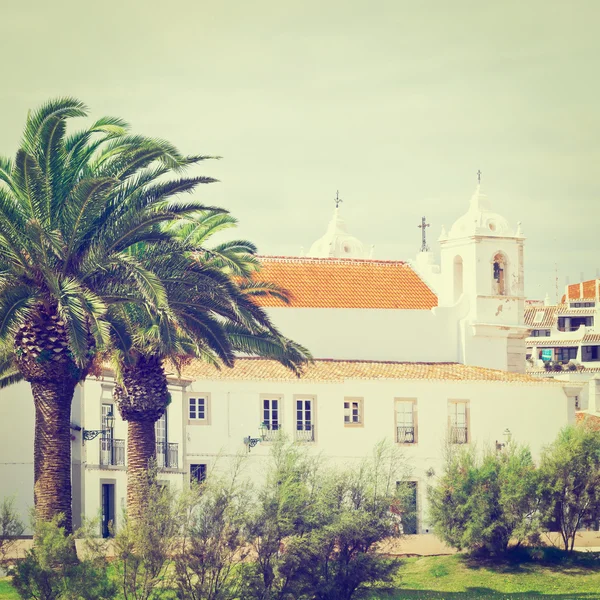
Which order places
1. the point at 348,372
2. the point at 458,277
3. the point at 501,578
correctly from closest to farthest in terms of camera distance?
the point at 501,578 < the point at 348,372 < the point at 458,277

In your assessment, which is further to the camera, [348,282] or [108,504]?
[348,282]

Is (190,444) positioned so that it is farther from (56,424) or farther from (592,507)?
(56,424)

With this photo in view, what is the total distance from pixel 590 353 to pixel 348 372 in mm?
60730

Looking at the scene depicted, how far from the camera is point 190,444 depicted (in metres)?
49.5

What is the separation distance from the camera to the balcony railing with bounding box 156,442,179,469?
4788 cm

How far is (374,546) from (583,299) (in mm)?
87608

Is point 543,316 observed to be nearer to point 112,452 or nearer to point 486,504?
point 112,452

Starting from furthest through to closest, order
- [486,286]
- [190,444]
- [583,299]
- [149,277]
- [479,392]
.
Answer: [583,299] < [486,286] < [479,392] < [190,444] < [149,277]

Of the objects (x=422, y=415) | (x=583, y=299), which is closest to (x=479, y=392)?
(x=422, y=415)

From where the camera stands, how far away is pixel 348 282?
5878 centimetres

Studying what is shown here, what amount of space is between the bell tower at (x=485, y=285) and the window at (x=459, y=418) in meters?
5.50

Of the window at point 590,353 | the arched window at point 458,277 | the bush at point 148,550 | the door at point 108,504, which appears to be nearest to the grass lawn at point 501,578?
the bush at point 148,550

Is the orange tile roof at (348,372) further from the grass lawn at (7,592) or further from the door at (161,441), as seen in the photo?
the grass lawn at (7,592)

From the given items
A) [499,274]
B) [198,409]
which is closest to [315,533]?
[198,409]
